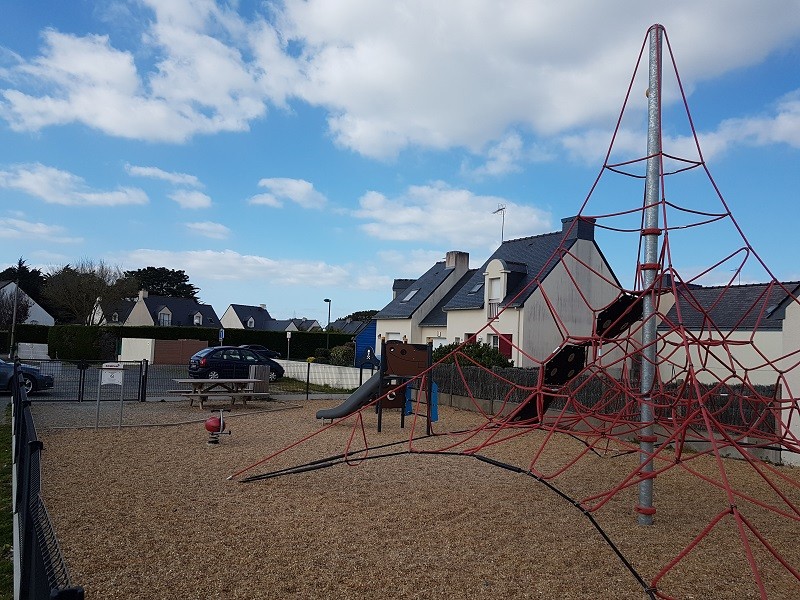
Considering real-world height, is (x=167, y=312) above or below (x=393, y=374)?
above

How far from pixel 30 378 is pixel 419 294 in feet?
59.6

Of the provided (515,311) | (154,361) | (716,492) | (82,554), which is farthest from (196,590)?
(154,361)

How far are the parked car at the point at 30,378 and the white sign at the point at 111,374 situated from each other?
7.52 meters

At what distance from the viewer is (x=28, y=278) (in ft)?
206

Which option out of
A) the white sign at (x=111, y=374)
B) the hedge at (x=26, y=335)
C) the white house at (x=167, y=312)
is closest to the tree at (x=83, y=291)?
the hedge at (x=26, y=335)

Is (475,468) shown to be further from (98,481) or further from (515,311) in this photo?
(515,311)

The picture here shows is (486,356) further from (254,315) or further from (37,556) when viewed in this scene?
(254,315)

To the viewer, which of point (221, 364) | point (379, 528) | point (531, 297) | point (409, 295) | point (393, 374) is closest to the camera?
point (379, 528)

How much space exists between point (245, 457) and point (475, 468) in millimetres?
3287

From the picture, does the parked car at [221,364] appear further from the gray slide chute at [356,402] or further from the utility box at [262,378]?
the gray slide chute at [356,402]

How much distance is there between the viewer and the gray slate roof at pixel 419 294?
3027 cm

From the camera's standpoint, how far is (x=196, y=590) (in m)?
4.26

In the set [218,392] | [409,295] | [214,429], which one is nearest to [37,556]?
[214,429]

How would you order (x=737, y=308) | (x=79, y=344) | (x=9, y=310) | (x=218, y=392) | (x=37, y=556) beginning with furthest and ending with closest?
(x=9, y=310)
(x=79, y=344)
(x=737, y=308)
(x=218, y=392)
(x=37, y=556)
